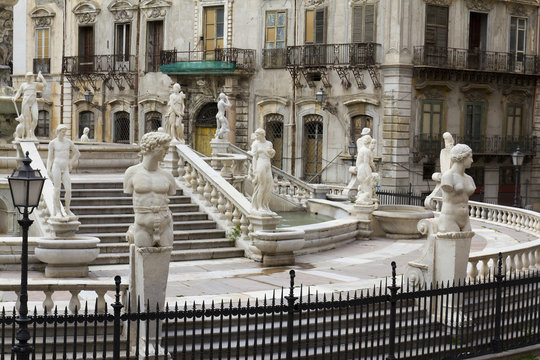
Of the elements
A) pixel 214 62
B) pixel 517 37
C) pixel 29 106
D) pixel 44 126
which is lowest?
pixel 44 126

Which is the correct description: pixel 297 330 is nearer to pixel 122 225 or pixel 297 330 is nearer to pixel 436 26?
pixel 122 225

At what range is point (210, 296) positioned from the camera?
1193 centimetres

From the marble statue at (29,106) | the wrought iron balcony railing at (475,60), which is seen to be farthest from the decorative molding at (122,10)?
the marble statue at (29,106)

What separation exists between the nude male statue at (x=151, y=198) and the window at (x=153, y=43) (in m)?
29.4

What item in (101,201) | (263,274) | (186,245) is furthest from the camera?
(101,201)

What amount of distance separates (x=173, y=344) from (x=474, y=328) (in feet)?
13.4

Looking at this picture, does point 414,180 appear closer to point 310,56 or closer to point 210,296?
point 310,56

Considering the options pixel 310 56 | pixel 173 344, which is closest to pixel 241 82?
pixel 310 56

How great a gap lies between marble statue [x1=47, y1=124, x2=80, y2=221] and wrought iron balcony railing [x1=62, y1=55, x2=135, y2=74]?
2410 cm

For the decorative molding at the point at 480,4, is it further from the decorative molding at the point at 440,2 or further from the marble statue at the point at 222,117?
the marble statue at the point at 222,117

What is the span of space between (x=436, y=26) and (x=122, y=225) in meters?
19.3

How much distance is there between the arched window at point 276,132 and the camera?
115 feet

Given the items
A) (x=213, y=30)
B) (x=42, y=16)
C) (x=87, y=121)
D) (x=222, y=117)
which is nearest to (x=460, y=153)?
(x=222, y=117)

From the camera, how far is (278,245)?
15.7m
